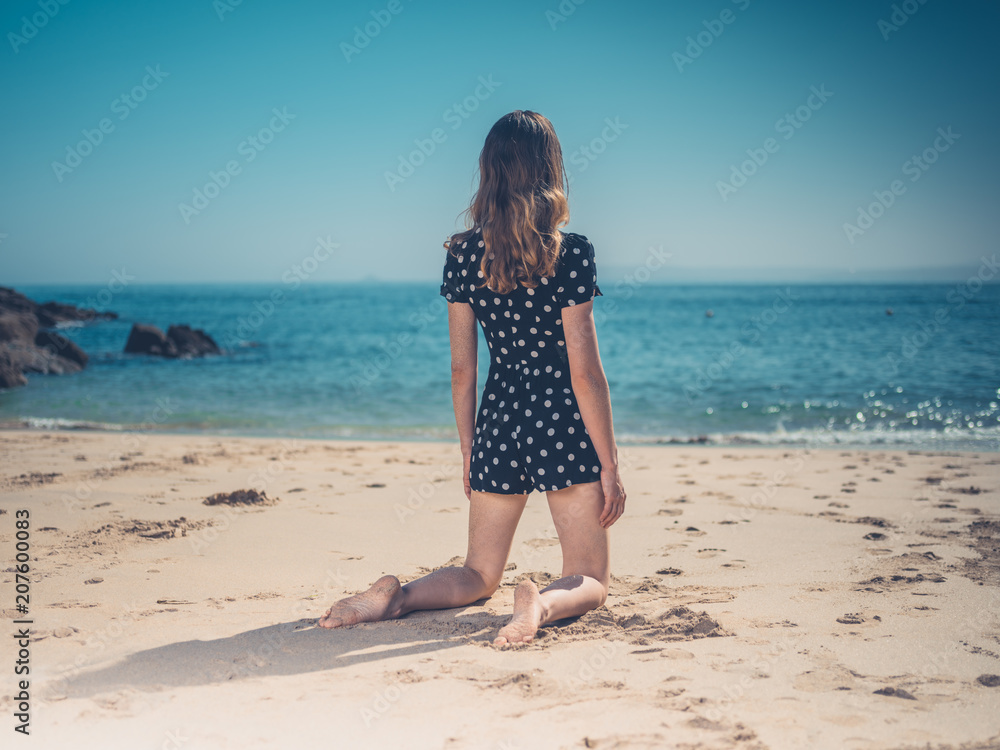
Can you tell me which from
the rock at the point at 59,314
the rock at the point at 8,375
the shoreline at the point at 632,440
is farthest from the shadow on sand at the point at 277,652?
the rock at the point at 59,314

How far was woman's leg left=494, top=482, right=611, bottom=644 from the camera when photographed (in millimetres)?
2639

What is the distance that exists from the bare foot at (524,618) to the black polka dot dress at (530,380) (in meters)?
0.39

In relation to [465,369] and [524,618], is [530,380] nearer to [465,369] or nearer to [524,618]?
[465,369]

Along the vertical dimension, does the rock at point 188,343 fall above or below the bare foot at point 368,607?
above

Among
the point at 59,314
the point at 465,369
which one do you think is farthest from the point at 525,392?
the point at 59,314

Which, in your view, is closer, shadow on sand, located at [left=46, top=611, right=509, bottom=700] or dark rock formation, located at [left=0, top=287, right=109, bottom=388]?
shadow on sand, located at [left=46, top=611, right=509, bottom=700]

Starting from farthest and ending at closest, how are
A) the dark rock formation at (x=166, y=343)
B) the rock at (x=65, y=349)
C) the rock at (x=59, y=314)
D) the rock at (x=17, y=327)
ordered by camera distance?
the rock at (x=59, y=314) → the dark rock formation at (x=166, y=343) → the rock at (x=17, y=327) → the rock at (x=65, y=349)

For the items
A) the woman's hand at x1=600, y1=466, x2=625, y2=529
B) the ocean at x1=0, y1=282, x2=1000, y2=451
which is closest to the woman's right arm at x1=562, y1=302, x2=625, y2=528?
the woman's hand at x1=600, y1=466, x2=625, y2=529

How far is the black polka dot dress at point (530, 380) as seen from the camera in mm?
2688

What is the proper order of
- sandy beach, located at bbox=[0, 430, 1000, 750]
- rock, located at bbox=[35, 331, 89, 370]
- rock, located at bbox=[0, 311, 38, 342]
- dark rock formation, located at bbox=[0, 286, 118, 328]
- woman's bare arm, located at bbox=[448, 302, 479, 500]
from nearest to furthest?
sandy beach, located at bbox=[0, 430, 1000, 750]
woman's bare arm, located at bbox=[448, 302, 479, 500]
rock, located at bbox=[35, 331, 89, 370]
rock, located at bbox=[0, 311, 38, 342]
dark rock formation, located at bbox=[0, 286, 118, 328]

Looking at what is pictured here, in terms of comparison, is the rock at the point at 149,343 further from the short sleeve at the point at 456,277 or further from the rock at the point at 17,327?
the short sleeve at the point at 456,277

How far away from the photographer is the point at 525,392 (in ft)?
9.34

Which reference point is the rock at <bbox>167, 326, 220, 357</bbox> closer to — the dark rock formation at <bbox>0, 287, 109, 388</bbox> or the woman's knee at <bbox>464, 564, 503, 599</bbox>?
the dark rock formation at <bbox>0, 287, 109, 388</bbox>

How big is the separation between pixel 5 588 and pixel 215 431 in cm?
662
